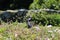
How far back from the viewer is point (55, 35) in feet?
19.3

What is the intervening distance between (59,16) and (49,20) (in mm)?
435

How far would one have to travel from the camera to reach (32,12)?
1079cm

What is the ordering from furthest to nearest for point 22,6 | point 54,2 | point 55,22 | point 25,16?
point 22,6 < point 54,2 < point 25,16 < point 55,22

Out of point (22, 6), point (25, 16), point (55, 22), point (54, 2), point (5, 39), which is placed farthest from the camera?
point (22, 6)

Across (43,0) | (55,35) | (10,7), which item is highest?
(55,35)

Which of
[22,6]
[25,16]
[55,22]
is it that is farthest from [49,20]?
[22,6]

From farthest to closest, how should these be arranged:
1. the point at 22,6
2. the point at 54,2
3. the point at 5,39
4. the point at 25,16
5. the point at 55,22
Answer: the point at 22,6 → the point at 54,2 → the point at 25,16 → the point at 55,22 → the point at 5,39

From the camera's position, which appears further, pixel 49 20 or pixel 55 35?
pixel 49 20

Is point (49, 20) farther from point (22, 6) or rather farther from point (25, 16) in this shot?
point (22, 6)

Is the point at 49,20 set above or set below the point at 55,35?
below

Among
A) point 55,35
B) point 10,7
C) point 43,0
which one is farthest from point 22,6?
point 55,35

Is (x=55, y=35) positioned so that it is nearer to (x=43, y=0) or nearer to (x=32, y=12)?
(x=32, y=12)

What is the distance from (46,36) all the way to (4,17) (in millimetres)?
5567

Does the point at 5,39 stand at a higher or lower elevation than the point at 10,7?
higher
